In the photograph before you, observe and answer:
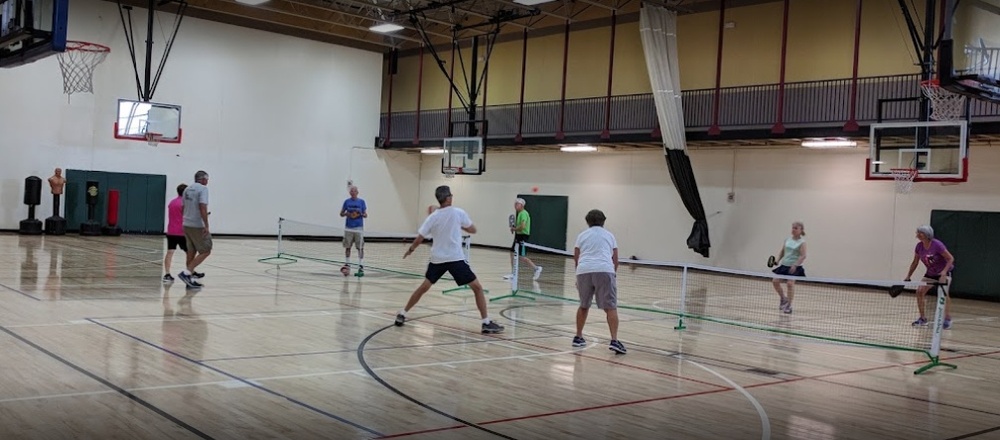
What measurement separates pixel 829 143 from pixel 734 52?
4920 millimetres

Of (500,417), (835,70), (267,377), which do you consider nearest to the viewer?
(500,417)

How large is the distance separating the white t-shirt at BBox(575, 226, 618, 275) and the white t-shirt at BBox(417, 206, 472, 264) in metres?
1.53

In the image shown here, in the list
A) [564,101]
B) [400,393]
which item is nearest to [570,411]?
[400,393]

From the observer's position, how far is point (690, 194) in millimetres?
25016

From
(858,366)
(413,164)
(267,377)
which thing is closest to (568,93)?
(413,164)

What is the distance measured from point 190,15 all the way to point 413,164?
11.1 m

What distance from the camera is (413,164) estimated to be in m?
37.0

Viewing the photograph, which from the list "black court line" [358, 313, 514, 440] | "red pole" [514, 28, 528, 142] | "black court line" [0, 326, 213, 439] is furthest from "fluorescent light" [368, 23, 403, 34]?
"black court line" [0, 326, 213, 439]

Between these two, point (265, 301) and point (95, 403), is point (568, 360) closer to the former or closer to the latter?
point (95, 403)

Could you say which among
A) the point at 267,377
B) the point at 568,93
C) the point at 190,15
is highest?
the point at 190,15

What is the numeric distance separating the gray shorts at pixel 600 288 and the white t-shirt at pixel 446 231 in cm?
163

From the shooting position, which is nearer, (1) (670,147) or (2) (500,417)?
(2) (500,417)

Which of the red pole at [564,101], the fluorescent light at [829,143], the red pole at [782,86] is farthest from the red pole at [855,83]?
the red pole at [564,101]

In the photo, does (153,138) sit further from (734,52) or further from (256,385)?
(256,385)
